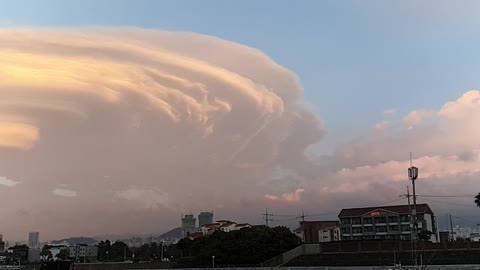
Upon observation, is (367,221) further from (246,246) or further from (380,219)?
(246,246)

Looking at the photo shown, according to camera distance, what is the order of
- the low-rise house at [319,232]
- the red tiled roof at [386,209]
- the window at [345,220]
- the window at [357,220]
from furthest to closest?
the low-rise house at [319,232], the window at [345,220], the window at [357,220], the red tiled roof at [386,209]

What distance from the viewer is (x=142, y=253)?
148 m

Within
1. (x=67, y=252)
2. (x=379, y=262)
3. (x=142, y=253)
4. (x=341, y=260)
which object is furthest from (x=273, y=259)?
(x=67, y=252)

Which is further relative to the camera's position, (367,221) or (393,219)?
(367,221)

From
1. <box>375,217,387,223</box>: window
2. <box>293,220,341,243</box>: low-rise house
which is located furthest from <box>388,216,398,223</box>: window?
<box>293,220,341,243</box>: low-rise house

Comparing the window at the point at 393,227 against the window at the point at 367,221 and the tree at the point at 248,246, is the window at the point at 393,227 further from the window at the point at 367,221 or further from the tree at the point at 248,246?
the tree at the point at 248,246

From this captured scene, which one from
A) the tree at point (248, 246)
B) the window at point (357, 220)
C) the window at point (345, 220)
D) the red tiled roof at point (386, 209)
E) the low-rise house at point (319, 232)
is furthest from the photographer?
the low-rise house at point (319, 232)

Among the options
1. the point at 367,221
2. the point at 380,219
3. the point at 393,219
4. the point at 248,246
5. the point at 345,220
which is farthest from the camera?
the point at 345,220

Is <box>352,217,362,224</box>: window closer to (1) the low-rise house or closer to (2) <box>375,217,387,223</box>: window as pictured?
(2) <box>375,217,387,223</box>: window

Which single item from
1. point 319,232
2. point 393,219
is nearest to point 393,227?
point 393,219

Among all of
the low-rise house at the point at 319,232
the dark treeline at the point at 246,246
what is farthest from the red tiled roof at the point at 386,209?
the dark treeline at the point at 246,246

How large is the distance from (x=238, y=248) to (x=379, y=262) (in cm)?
2361

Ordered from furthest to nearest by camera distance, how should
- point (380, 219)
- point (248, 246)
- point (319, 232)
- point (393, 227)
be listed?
point (319, 232), point (380, 219), point (393, 227), point (248, 246)

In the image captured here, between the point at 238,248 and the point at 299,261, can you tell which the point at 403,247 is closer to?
the point at 299,261
